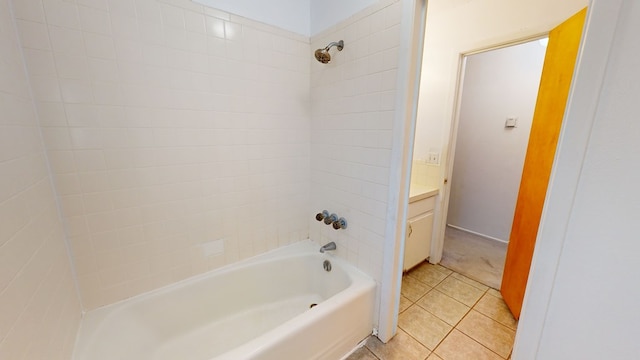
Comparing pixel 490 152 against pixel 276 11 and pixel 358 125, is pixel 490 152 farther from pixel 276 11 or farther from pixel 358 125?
pixel 276 11

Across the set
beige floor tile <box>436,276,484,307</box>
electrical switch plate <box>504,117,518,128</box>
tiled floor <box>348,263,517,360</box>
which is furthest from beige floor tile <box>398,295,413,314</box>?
electrical switch plate <box>504,117,518,128</box>

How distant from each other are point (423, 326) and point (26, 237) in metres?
2.05

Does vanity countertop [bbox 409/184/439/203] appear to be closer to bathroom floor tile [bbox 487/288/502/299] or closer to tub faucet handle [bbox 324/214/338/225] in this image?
tub faucet handle [bbox 324/214/338/225]

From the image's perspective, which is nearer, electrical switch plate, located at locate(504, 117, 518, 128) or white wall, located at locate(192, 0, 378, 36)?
white wall, located at locate(192, 0, 378, 36)

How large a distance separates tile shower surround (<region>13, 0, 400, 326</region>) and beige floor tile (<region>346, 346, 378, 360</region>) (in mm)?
459

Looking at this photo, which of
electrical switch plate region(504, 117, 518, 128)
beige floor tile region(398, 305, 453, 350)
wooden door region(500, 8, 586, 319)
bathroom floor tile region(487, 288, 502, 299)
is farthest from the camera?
electrical switch plate region(504, 117, 518, 128)

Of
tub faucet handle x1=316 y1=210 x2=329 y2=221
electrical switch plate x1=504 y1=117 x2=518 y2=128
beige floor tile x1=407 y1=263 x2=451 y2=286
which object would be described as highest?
electrical switch plate x1=504 y1=117 x2=518 y2=128

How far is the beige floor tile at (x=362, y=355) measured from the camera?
133 centimetres

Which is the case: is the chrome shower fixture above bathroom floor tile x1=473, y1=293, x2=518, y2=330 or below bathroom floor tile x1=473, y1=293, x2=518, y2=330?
above

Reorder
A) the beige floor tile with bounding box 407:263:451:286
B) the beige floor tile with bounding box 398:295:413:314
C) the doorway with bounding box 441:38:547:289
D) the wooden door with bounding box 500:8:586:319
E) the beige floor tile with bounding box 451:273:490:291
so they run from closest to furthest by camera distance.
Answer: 1. the wooden door with bounding box 500:8:586:319
2. the beige floor tile with bounding box 398:295:413:314
3. the beige floor tile with bounding box 451:273:490:291
4. the beige floor tile with bounding box 407:263:451:286
5. the doorway with bounding box 441:38:547:289

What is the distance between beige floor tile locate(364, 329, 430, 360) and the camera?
1338 millimetres

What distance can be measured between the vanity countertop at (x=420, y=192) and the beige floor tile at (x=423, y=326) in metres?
0.85

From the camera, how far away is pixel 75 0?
0.98 metres

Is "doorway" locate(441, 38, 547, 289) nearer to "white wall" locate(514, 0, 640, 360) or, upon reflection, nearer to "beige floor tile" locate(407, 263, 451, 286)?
"beige floor tile" locate(407, 263, 451, 286)
